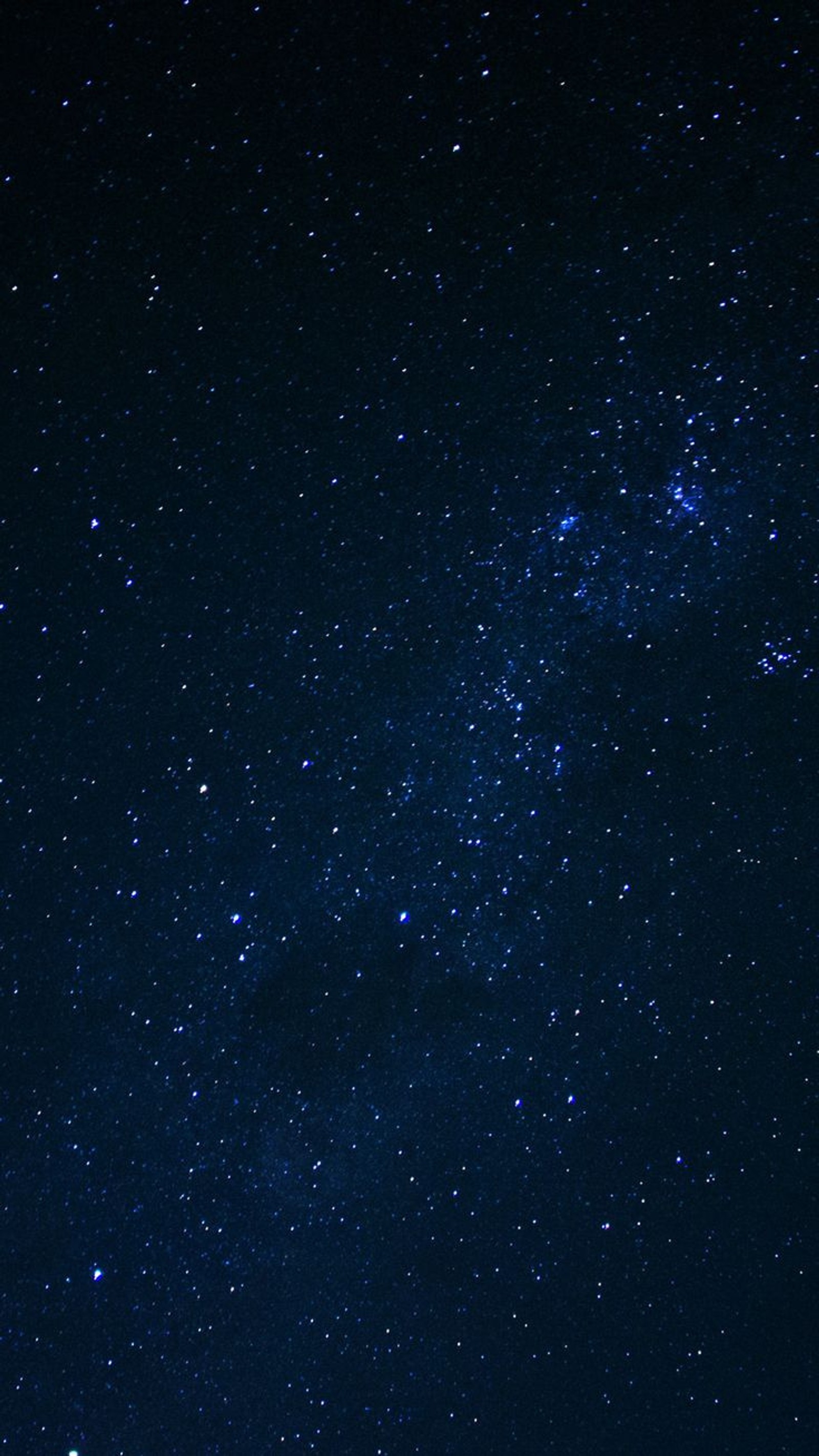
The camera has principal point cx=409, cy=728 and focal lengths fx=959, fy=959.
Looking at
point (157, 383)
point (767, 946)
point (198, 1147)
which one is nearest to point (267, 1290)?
point (198, 1147)

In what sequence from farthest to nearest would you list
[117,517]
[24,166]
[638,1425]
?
[638,1425]
[117,517]
[24,166]

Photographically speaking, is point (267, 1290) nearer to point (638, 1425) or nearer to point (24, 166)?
point (638, 1425)

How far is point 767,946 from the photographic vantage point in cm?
152

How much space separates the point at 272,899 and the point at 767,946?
78cm

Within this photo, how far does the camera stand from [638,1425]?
1.55 m

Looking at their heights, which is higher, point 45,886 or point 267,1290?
point 45,886

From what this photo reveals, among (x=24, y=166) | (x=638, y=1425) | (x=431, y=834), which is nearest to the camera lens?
(x=24, y=166)

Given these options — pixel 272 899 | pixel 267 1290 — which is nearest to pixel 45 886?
pixel 272 899

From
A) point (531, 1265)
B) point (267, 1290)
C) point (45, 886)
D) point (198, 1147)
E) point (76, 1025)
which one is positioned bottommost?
point (531, 1265)

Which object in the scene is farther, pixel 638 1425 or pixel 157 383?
pixel 638 1425

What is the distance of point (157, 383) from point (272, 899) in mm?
744

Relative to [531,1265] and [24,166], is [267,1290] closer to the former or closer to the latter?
[531,1265]

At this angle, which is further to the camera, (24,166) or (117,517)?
(117,517)

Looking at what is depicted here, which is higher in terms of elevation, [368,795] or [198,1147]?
[368,795]
